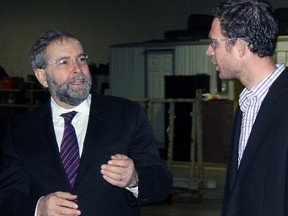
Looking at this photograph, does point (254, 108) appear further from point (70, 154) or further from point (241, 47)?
point (70, 154)

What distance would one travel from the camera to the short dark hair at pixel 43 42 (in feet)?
10.8

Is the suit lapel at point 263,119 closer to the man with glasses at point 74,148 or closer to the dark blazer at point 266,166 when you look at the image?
the dark blazer at point 266,166

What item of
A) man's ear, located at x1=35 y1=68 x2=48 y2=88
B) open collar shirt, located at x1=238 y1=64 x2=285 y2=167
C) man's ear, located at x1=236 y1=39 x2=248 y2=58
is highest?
man's ear, located at x1=236 y1=39 x2=248 y2=58

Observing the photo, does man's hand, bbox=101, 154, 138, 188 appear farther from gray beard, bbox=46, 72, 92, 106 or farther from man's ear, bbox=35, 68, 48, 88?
man's ear, bbox=35, 68, 48, 88

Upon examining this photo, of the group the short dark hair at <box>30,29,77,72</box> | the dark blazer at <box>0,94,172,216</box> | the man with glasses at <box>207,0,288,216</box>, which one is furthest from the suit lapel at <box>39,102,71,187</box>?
the man with glasses at <box>207,0,288,216</box>

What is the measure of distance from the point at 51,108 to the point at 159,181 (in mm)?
600

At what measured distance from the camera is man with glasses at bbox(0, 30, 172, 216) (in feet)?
10.3

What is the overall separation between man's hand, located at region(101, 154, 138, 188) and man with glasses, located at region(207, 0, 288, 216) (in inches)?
15.0

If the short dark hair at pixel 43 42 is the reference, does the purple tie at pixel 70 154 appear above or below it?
below

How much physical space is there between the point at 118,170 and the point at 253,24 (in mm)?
738

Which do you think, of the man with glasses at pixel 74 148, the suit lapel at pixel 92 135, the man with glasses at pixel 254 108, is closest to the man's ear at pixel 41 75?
the man with glasses at pixel 74 148

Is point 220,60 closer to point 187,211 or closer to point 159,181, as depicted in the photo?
point 159,181

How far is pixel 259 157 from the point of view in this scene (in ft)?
8.58

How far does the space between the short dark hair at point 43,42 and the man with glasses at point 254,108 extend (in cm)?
74
